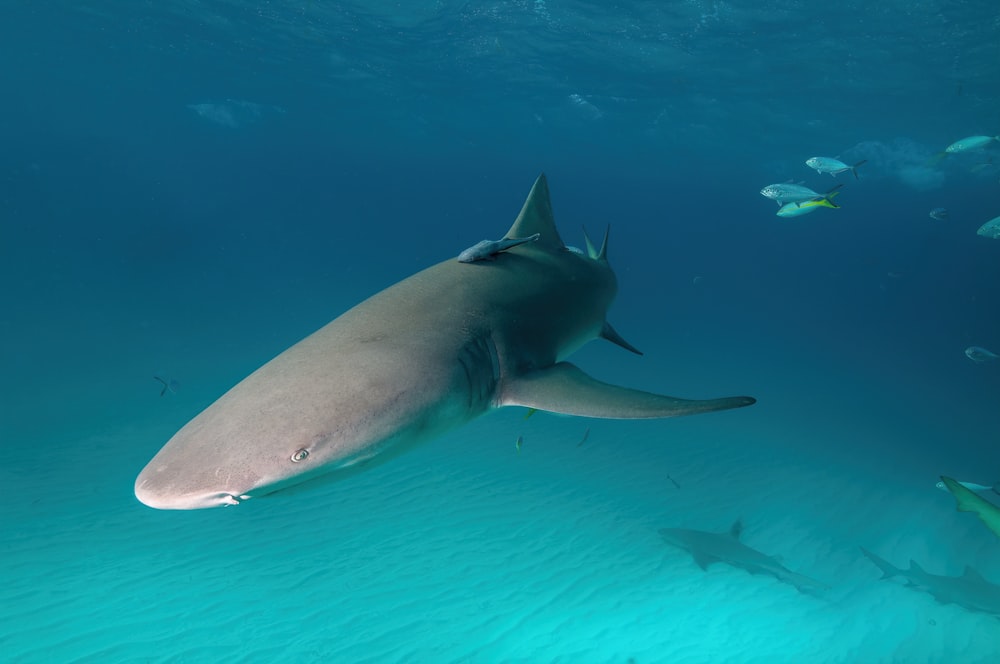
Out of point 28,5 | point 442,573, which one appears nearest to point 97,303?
point 28,5

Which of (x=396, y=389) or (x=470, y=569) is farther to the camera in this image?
(x=470, y=569)

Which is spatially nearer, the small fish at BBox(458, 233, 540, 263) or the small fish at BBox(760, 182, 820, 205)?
the small fish at BBox(458, 233, 540, 263)

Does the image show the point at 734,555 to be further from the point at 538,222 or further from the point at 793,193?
the point at 538,222

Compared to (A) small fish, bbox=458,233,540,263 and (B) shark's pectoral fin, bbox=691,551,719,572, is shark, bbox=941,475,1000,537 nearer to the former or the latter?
(A) small fish, bbox=458,233,540,263

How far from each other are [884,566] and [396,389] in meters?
10.8

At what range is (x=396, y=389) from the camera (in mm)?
2215

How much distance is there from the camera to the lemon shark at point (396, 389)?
182 centimetres

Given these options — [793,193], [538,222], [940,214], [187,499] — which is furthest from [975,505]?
[940,214]

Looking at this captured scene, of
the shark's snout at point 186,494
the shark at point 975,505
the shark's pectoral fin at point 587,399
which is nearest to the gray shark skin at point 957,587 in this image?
the shark at point 975,505

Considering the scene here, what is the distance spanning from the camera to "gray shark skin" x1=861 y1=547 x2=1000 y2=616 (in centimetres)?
864

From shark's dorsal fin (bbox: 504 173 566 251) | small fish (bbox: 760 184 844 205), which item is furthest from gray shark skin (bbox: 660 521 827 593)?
shark's dorsal fin (bbox: 504 173 566 251)

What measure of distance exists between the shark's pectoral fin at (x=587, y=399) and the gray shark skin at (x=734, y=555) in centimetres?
702

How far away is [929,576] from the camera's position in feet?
30.2

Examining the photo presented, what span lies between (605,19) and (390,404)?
22216mm
